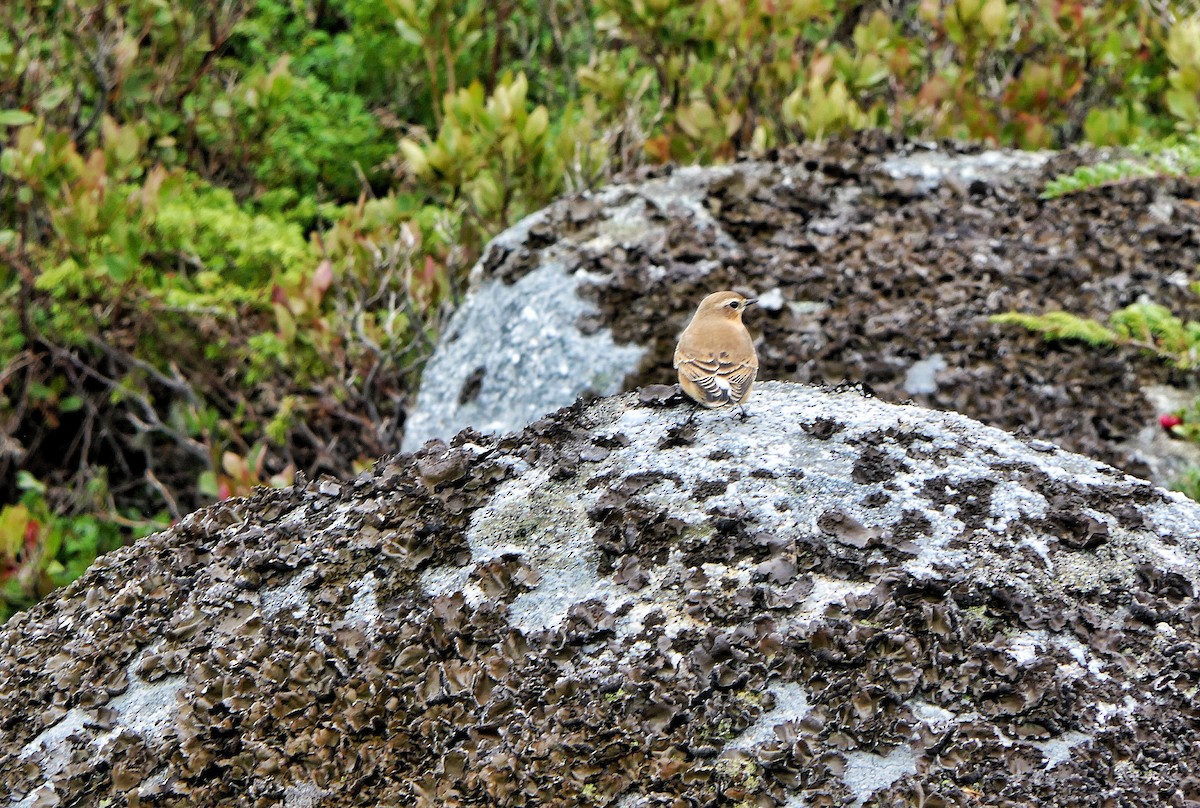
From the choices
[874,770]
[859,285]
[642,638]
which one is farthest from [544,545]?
[859,285]

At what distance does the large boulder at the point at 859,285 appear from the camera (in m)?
6.14

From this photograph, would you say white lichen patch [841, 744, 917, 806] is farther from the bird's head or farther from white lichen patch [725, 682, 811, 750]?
the bird's head

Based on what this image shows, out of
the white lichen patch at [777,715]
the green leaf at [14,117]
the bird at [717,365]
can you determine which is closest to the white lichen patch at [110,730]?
the white lichen patch at [777,715]

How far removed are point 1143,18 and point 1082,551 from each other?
7674 mm

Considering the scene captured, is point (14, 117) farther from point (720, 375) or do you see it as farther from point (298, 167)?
point (720, 375)

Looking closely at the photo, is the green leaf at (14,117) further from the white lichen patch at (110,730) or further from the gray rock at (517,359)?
the white lichen patch at (110,730)

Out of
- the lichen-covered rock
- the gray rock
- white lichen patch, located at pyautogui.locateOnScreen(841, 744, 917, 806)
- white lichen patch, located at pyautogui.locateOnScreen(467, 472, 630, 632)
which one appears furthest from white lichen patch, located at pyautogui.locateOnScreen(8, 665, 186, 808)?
the gray rock

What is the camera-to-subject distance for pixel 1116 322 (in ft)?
20.0

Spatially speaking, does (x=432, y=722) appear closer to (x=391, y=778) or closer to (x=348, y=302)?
(x=391, y=778)

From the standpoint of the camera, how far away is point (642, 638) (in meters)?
3.20

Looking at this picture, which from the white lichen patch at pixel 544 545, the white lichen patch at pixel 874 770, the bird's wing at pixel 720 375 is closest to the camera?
the white lichen patch at pixel 874 770

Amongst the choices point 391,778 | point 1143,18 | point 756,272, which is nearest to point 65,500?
point 756,272

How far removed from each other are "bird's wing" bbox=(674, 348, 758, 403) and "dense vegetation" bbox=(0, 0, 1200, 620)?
331 cm

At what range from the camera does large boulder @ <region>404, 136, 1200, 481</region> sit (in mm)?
6141
